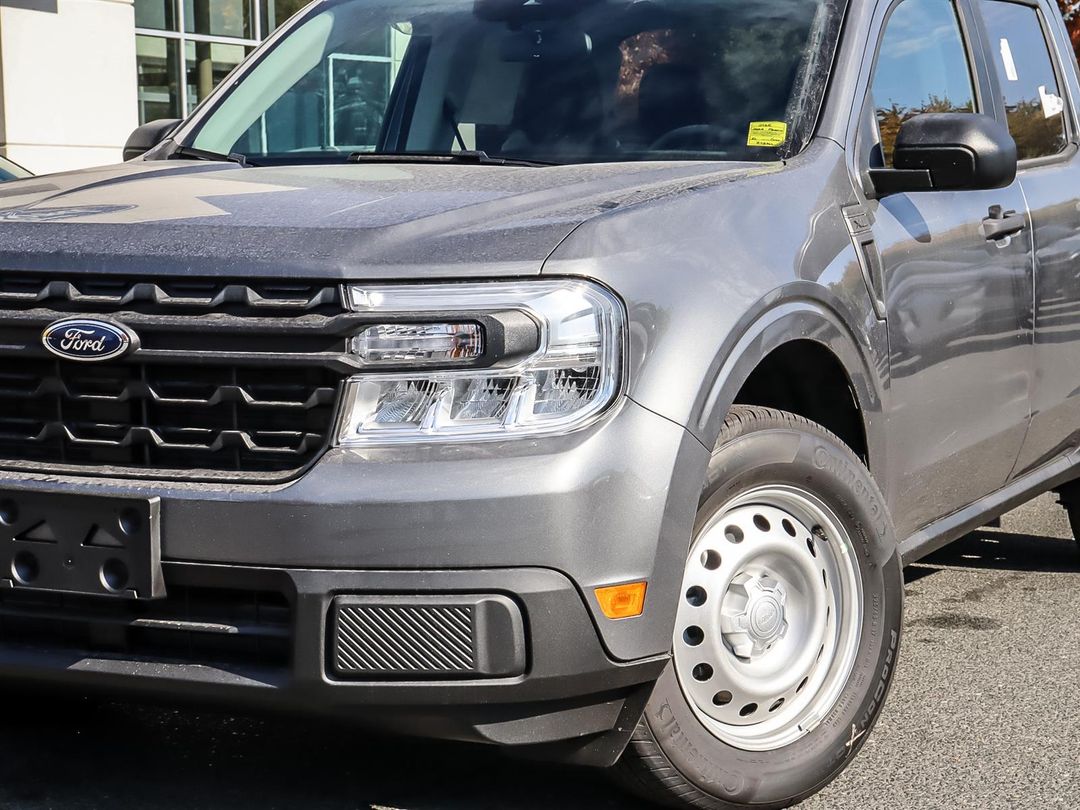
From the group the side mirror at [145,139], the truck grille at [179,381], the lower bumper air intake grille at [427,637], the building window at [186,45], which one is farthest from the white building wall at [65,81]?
the lower bumper air intake grille at [427,637]

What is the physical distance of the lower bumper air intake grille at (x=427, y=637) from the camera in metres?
2.61

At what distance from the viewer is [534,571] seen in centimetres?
261

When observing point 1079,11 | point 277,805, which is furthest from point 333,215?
point 1079,11

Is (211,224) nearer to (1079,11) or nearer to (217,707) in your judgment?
(217,707)

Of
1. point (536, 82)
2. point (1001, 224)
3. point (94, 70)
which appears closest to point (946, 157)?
point (1001, 224)

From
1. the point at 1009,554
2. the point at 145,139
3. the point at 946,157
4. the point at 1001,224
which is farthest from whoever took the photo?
the point at 1009,554

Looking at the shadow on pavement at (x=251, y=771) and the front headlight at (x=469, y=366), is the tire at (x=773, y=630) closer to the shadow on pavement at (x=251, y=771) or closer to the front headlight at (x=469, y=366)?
the shadow on pavement at (x=251, y=771)

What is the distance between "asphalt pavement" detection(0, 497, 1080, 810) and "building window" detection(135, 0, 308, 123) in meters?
12.5

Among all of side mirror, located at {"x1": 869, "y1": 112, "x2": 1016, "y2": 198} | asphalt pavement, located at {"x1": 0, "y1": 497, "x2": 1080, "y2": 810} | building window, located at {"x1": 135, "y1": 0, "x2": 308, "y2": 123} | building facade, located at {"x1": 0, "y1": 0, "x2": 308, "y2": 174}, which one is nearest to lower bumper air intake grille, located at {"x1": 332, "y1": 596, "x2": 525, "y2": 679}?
asphalt pavement, located at {"x1": 0, "y1": 497, "x2": 1080, "y2": 810}

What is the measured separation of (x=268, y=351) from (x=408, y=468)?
32 centimetres

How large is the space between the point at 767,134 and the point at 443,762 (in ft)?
5.22

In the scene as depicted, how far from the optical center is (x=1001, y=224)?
4.15 m

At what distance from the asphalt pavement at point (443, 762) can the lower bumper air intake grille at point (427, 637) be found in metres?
0.52

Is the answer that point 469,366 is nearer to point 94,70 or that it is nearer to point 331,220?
point 331,220
